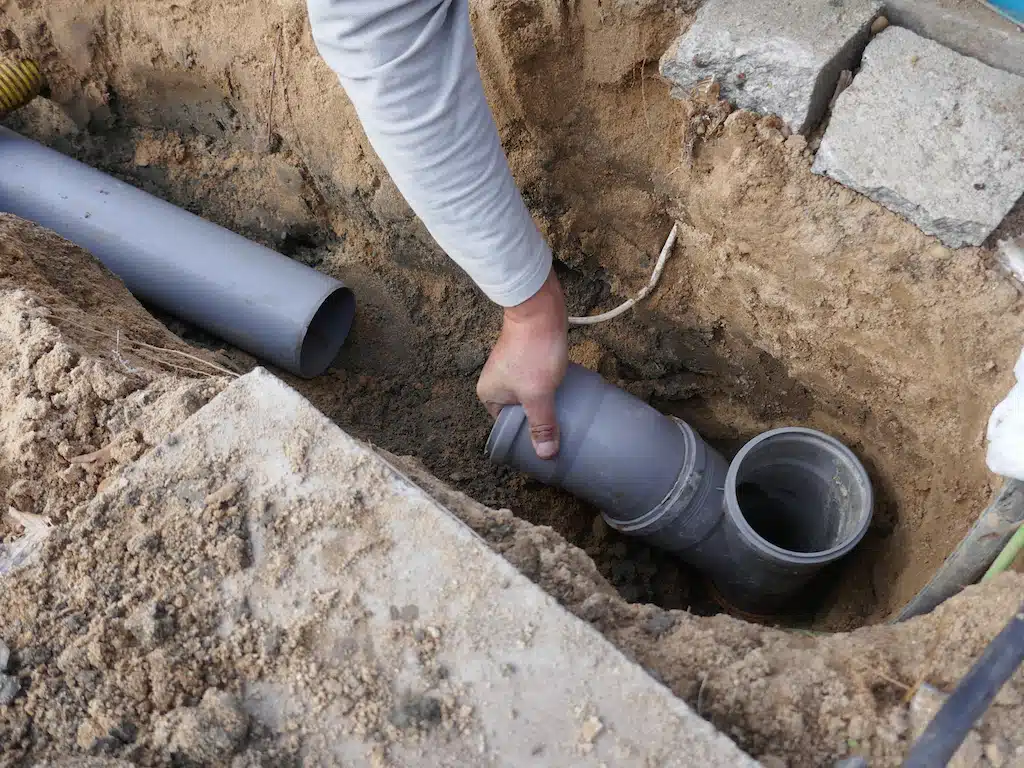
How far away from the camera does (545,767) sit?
91 centimetres

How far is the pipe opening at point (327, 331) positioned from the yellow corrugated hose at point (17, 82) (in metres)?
1.35

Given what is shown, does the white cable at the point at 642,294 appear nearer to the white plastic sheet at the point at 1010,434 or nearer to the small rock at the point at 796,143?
the small rock at the point at 796,143

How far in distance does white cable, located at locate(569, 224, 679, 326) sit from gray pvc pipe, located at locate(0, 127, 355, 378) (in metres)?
0.77

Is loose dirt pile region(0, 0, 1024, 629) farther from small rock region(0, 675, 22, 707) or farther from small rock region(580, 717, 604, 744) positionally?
small rock region(0, 675, 22, 707)

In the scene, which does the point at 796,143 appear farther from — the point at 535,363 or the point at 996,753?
the point at 996,753

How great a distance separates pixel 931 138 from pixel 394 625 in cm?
138

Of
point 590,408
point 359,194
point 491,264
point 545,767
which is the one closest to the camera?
point 545,767

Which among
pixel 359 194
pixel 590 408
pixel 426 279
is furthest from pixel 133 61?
pixel 590 408

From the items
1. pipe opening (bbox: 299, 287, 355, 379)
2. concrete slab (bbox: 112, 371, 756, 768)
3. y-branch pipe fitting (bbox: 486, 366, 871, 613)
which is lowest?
pipe opening (bbox: 299, 287, 355, 379)

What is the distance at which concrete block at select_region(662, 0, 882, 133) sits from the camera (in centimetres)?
153

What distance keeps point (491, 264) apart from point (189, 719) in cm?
91

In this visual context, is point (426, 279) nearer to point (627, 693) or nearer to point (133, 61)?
point (133, 61)

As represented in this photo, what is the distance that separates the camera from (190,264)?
2.30 metres

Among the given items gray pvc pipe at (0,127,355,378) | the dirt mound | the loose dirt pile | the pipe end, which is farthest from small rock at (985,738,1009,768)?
gray pvc pipe at (0,127,355,378)
